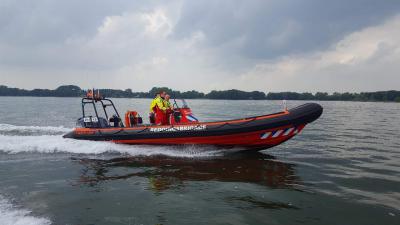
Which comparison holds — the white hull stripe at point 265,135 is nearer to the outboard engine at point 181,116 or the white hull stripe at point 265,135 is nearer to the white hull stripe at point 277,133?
the white hull stripe at point 277,133

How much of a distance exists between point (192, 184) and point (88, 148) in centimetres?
473

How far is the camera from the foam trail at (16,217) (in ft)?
14.6

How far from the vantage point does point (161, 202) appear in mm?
5453

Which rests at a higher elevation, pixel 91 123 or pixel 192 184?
pixel 91 123

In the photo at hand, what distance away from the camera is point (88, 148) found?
10.2 meters

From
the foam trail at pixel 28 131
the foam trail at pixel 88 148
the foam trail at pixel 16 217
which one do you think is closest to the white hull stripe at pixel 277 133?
the foam trail at pixel 88 148

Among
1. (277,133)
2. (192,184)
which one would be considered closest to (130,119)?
(277,133)

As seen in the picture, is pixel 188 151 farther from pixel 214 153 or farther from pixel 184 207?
pixel 184 207

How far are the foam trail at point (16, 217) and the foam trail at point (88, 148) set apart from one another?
15.9ft

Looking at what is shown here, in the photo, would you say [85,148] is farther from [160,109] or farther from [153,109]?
[160,109]

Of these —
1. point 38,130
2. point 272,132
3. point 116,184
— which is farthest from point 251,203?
point 38,130

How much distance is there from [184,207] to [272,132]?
4.51 metres

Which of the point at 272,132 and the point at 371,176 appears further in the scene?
the point at 272,132

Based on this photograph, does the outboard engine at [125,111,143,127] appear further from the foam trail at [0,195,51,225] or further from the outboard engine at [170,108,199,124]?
the foam trail at [0,195,51,225]
